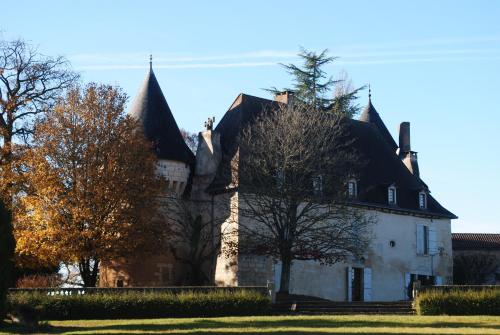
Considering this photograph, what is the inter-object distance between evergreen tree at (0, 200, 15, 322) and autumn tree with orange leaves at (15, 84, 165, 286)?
9.68 meters

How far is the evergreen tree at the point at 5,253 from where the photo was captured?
21.1 m

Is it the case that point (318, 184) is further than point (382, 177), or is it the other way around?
point (382, 177)

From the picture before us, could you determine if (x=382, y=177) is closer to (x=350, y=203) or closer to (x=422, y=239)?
(x=422, y=239)

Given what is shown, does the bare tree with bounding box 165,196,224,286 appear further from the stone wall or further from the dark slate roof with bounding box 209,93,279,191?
the dark slate roof with bounding box 209,93,279,191

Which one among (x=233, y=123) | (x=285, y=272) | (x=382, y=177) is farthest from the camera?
(x=382, y=177)

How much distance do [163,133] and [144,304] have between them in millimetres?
12283

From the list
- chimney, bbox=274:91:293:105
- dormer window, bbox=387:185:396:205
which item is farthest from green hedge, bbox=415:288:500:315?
chimney, bbox=274:91:293:105

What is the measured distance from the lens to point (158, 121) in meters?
37.1

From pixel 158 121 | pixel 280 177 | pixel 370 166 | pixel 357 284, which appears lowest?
pixel 357 284

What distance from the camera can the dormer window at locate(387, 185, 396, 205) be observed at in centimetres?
4144

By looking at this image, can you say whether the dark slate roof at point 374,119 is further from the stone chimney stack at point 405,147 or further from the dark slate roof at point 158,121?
the dark slate roof at point 158,121

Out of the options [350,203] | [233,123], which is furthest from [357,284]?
[233,123]

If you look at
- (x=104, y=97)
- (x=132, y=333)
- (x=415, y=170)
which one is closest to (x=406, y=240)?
(x=415, y=170)

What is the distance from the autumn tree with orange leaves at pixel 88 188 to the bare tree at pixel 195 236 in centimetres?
390
